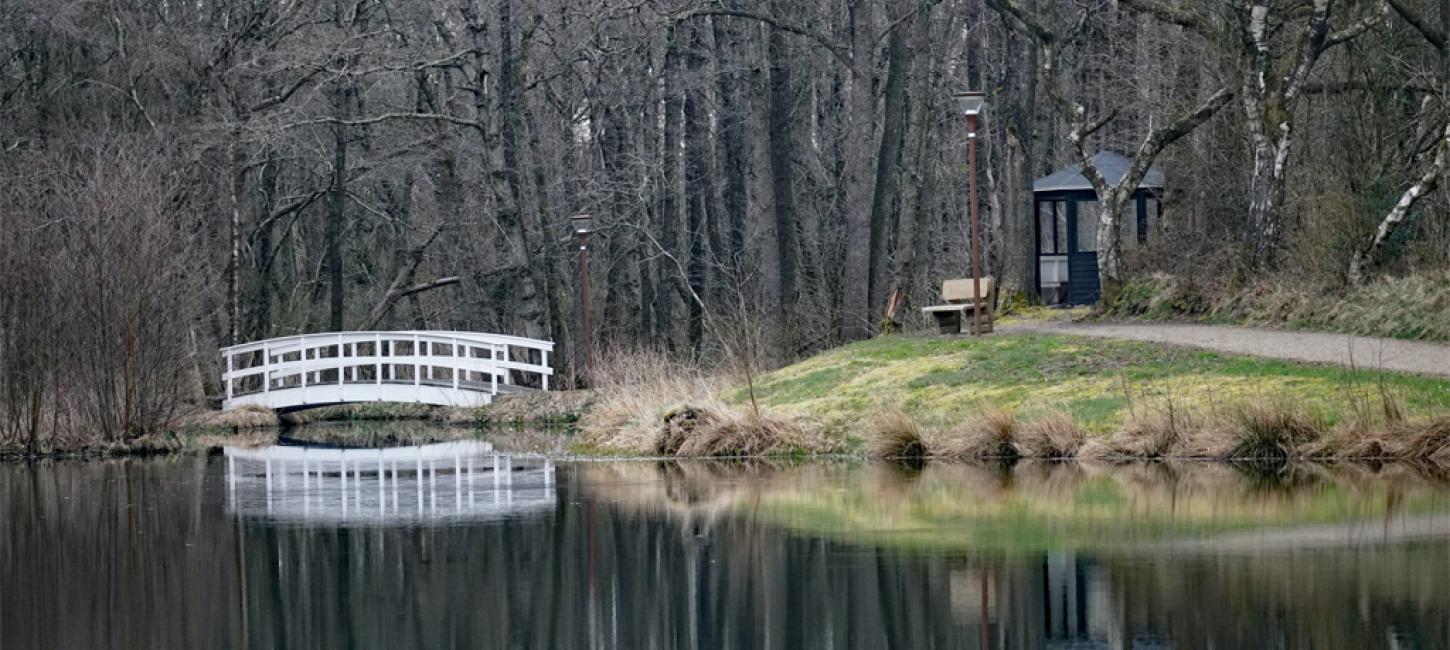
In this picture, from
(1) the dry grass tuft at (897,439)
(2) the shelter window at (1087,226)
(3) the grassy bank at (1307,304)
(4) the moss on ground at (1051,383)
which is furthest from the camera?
(2) the shelter window at (1087,226)

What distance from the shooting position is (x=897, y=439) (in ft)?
73.0

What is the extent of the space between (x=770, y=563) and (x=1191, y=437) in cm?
779

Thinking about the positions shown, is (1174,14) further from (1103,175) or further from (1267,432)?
(1267,432)

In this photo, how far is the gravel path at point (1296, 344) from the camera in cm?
2208

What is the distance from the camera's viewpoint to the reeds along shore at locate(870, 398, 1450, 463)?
742 inches

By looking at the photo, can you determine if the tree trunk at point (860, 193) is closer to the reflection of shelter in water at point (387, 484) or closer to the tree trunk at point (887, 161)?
the tree trunk at point (887, 161)

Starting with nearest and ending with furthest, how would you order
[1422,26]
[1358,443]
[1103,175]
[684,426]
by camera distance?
[1358,443]
[684,426]
[1422,26]
[1103,175]

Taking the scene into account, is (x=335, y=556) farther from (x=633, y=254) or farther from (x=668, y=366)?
(x=633, y=254)

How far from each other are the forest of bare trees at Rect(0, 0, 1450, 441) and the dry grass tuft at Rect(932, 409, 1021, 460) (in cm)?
648

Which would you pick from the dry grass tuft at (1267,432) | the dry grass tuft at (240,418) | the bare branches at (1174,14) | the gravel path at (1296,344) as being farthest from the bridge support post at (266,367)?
the dry grass tuft at (1267,432)

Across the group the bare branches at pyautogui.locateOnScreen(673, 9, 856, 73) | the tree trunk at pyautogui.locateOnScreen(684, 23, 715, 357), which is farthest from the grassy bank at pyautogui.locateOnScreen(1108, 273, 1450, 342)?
the tree trunk at pyautogui.locateOnScreen(684, 23, 715, 357)

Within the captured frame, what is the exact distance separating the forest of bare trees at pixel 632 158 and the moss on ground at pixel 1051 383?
2.10m

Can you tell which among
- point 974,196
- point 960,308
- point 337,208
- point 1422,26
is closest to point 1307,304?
point 1422,26

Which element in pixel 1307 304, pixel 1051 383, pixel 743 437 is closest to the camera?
pixel 743 437
